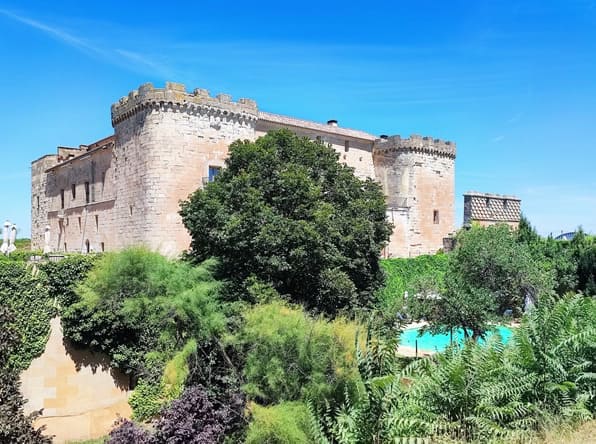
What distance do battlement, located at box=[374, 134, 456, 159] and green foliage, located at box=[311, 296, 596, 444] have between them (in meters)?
22.0

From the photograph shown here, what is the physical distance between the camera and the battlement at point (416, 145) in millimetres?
31703

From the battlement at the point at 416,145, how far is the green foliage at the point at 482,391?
2204 centimetres

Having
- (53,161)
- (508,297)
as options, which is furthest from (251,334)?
(53,161)

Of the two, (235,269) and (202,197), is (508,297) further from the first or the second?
(202,197)

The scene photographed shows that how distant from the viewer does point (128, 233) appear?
2355 cm

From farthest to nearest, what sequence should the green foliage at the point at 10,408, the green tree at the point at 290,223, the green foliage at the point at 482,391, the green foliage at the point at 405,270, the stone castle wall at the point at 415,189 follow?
the stone castle wall at the point at 415,189 < the green foliage at the point at 405,270 < the green tree at the point at 290,223 < the green foliage at the point at 10,408 < the green foliage at the point at 482,391

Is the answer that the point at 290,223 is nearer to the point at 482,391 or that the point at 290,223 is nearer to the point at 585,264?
the point at 482,391

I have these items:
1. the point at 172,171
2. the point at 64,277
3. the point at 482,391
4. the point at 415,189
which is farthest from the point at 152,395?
the point at 415,189

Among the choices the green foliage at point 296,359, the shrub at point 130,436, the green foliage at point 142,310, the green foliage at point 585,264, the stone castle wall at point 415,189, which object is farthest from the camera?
the stone castle wall at point 415,189

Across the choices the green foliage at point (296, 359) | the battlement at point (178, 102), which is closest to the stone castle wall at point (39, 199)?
the battlement at point (178, 102)

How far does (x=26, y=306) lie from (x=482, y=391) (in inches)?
492

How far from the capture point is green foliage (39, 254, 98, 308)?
50.0 ft

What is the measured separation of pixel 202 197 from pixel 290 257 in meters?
3.76

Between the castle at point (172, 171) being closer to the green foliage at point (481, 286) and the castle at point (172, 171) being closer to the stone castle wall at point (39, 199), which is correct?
the stone castle wall at point (39, 199)
